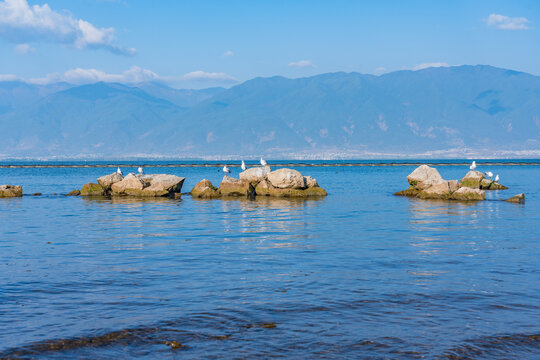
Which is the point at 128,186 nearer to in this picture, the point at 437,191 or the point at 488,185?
the point at 437,191

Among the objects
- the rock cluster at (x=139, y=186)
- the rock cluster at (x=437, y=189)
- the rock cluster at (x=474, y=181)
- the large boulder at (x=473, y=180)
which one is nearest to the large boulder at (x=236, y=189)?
the rock cluster at (x=139, y=186)

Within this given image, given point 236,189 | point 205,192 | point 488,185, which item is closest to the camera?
point 205,192

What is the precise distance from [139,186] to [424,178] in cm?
2064

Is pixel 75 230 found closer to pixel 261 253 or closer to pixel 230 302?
pixel 261 253

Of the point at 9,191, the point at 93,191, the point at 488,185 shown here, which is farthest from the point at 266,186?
the point at 488,185

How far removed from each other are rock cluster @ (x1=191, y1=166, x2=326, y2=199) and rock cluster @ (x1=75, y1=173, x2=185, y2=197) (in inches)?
72.0

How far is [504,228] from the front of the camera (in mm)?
22969

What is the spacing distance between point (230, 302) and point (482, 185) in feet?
135

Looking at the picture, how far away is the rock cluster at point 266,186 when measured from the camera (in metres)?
40.3

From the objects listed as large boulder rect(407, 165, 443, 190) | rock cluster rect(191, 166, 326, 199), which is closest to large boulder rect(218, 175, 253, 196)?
rock cluster rect(191, 166, 326, 199)

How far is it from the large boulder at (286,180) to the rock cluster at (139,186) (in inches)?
290

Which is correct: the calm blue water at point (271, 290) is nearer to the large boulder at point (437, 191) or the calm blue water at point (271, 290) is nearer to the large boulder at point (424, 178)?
the large boulder at point (437, 191)

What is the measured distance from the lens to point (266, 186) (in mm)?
41250

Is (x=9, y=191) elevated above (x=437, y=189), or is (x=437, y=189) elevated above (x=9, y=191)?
(x=9, y=191)
